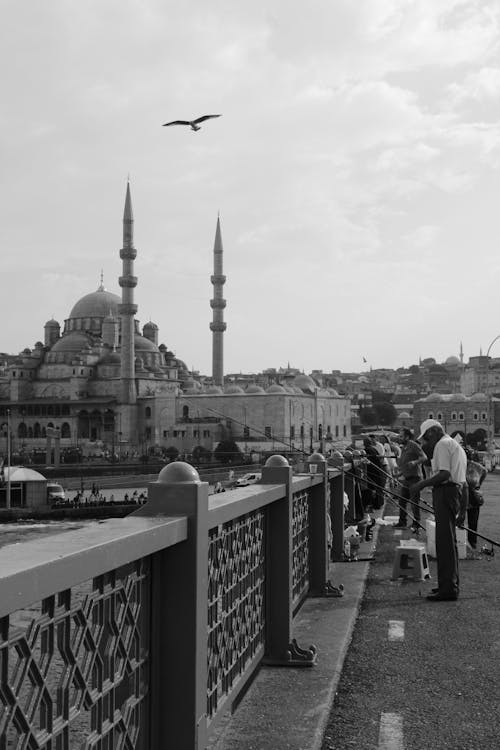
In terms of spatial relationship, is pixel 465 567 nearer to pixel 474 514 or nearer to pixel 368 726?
pixel 474 514

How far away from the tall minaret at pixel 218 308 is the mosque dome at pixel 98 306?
1334cm

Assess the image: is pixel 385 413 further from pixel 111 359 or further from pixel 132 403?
pixel 132 403

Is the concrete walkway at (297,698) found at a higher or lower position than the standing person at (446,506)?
lower

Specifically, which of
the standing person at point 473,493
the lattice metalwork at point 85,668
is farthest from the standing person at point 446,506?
the lattice metalwork at point 85,668

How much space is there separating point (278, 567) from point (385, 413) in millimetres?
83700

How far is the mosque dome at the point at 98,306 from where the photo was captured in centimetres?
6606


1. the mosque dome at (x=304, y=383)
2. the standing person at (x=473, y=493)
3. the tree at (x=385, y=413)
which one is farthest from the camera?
the tree at (x=385, y=413)

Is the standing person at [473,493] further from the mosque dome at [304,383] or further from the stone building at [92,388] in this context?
the mosque dome at [304,383]

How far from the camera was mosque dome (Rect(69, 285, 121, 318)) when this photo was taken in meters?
66.1

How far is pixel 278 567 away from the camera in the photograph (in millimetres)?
3439

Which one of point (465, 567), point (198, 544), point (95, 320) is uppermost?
point (95, 320)

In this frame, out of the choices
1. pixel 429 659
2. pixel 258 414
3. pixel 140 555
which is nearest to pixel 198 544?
pixel 140 555

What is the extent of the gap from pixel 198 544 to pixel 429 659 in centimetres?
191

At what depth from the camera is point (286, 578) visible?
11.2 ft
